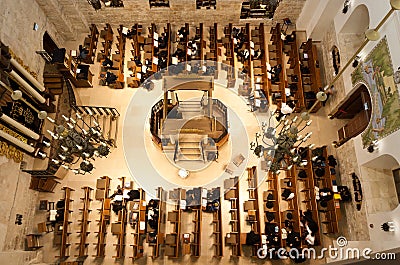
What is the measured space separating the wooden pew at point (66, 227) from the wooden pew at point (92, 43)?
4.51 metres

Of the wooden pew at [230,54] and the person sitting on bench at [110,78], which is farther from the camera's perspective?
the wooden pew at [230,54]

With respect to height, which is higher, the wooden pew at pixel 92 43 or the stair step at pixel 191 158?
the wooden pew at pixel 92 43

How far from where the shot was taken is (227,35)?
40.0ft

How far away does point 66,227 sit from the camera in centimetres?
948

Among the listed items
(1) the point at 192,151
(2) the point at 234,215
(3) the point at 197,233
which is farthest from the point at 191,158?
(3) the point at 197,233

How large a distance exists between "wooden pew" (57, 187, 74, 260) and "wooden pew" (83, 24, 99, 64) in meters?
4.51

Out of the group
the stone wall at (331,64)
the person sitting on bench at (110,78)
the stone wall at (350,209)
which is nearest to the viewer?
the stone wall at (350,209)

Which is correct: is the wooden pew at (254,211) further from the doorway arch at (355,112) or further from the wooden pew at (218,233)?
the doorway arch at (355,112)

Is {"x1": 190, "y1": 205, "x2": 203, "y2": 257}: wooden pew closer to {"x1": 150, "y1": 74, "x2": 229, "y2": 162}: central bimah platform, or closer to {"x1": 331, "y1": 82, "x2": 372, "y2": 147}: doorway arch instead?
{"x1": 150, "y1": 74, "x2": 229, "y2": 162}: central bimah platform

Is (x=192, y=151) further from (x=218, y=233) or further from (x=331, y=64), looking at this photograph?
(x=331, y=64)

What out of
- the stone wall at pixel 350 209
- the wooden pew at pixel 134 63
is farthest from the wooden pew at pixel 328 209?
the wooden pew at pixel 134 63

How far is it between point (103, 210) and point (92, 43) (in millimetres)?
5858

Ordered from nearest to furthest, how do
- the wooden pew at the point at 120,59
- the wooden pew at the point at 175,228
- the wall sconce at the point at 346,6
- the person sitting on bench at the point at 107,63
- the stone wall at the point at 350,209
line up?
the stone wall at the point at 350,209, the wooden pew at the point at 175,228, the wall sconce at the point at 346,6, the wooden pew at the point at 120,59, the person sitting on bench at the point at 107,63

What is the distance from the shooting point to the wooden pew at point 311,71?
11.0m
